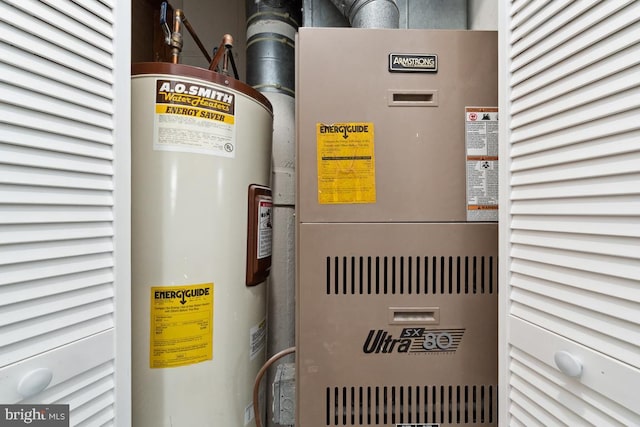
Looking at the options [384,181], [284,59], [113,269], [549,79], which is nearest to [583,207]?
[549,79]

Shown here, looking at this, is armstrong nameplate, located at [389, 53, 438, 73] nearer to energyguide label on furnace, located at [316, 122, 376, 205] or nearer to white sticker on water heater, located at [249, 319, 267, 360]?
energyguide label on furnace, located at [316, 122, 376, 205]

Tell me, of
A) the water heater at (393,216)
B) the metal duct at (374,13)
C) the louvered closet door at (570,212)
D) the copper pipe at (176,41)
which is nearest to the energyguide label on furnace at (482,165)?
the water heater at (393,216)

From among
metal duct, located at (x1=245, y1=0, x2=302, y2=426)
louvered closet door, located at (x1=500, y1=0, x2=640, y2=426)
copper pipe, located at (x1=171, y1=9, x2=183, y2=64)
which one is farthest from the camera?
metal duct, located at (x1=245, y1=0, x2=302, y2=426)

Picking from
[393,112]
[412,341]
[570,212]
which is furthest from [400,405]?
[393,112]

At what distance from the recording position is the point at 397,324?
698 millimetres

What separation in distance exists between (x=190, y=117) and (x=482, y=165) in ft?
2.34

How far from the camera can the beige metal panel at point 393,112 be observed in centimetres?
70

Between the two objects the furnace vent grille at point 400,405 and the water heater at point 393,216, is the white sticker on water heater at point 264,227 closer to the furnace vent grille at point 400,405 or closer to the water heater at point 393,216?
the water heater at point 393,216

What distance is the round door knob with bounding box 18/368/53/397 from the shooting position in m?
0.43

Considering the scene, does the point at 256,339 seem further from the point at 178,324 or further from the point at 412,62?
the point at 412,62

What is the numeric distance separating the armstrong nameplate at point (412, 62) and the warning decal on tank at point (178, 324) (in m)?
0.71

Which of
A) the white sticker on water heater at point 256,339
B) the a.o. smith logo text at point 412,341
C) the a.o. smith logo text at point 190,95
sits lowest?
the white sticker on water heater at point 256,339

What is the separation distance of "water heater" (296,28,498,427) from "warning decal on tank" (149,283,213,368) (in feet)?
0.82

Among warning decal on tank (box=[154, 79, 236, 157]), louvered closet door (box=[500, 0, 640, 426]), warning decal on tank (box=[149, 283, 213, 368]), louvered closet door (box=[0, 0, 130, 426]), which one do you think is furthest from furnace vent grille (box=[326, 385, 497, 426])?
warning decal on tank (box=[154, 79, 236, 157])
